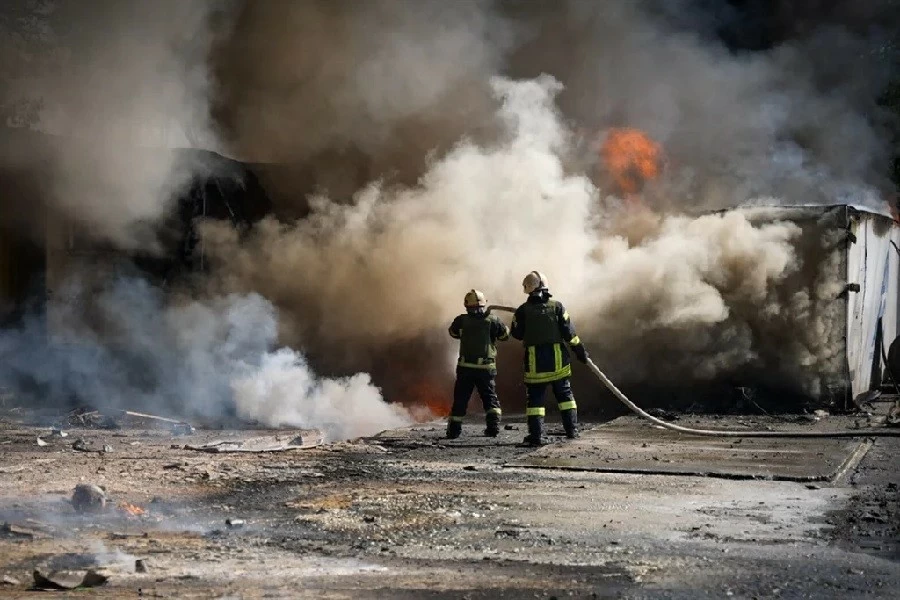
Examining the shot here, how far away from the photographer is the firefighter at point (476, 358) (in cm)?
1062

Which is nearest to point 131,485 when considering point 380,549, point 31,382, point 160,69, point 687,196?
point 380,549

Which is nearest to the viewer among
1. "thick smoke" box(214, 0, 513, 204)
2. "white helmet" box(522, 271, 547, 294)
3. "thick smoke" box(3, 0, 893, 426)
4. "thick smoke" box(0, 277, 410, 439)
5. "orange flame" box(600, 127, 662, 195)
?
"white helmet" box(522, 271, 547, 294)

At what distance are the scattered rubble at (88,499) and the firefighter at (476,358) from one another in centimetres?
464

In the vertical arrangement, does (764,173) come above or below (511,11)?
below

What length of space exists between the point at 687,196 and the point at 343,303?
5186mm

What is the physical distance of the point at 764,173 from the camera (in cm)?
1502

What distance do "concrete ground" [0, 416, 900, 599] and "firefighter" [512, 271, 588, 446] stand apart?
0.42 meters

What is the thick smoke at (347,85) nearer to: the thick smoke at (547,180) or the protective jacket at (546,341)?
the thick smoke at (547,180)

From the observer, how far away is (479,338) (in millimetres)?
10617

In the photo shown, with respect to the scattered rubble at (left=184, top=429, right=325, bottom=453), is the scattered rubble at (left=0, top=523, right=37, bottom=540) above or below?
below

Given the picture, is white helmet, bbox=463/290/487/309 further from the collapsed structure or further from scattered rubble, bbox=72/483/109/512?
scattered rubble, bbox=72/483/109/512

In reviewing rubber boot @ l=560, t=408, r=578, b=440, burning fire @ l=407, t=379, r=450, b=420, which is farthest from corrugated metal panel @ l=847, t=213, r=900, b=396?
burning fire @ l=407, t=379, r=450, b=420

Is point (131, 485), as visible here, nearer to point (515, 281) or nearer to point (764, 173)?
point (515, 281)

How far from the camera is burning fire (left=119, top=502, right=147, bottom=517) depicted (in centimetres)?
650
